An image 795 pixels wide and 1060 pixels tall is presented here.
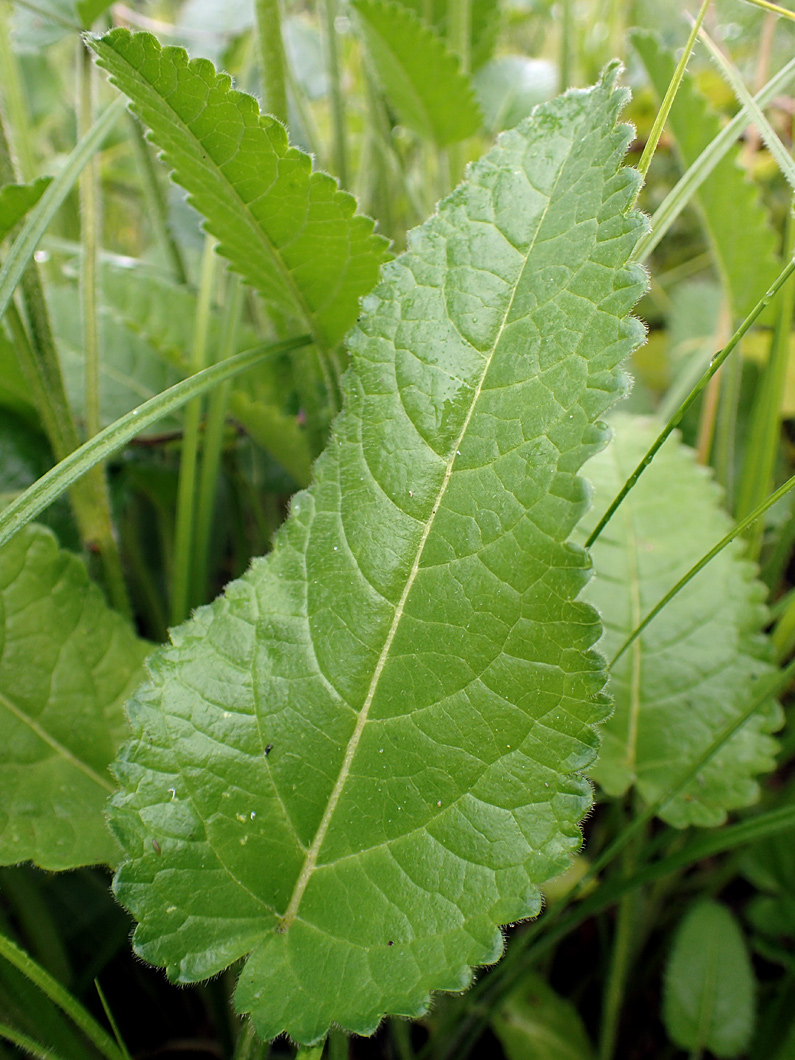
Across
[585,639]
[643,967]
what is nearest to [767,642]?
[585,639]

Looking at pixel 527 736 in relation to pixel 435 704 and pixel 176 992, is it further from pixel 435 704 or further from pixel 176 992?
pixel 176 992

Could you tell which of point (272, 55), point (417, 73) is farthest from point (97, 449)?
point (417, 73)

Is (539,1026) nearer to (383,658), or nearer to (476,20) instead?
(383,658)

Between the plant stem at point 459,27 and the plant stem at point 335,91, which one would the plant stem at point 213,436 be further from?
the plant stem at point 459,27

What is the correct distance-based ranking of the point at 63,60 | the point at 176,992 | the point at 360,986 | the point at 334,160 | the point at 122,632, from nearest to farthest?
1. the point at 360,986
2. the point at 122,632
3. the point at 176,992
4. the point at 334,160
5. the point at 63,60

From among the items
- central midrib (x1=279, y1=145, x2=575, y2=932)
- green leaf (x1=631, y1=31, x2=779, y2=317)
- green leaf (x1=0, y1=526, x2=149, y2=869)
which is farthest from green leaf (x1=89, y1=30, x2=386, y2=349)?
green leaf (x1=631, y1=31, x2=779, y2=317)

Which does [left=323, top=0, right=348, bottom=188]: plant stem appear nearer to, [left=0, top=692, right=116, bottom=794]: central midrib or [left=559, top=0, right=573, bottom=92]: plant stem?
[left=559, top=0, right=573, bottom=92]: plant stem

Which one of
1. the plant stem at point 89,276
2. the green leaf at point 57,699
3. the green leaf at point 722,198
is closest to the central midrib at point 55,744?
the green leaf at point 57,699
